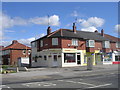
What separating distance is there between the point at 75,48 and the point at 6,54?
28607 mm

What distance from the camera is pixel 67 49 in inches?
1246

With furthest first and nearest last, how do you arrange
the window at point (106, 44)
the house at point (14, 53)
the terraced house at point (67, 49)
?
the house at point (14, 53) → the window at point (106, 44) → the terraced house at point (67, 49)

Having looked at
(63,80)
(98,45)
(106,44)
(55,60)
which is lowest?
(63,80)

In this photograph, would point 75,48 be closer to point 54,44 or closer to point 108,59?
point 54,44

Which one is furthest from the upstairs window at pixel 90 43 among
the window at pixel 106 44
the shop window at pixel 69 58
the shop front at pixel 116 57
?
the shop front at pixel 116 57

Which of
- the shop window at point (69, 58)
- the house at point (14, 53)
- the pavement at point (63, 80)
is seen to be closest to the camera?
the pavement at point (63, 80)

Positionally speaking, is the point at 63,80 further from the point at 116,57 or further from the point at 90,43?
the point at 116,57

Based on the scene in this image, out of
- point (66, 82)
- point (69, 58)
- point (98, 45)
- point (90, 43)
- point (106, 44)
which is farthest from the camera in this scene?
point (106, 44)

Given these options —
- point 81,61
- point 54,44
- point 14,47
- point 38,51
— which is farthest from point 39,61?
point 14,47

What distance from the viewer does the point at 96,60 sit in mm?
36438

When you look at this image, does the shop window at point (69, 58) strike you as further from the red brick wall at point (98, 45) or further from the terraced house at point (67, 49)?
the red brick wall at point (98, 45)

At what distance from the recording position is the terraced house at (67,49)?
3142 centimetres

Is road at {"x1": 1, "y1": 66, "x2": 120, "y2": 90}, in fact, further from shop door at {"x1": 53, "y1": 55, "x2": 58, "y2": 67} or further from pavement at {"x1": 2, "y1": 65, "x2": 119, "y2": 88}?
shop door at {"x1": 53, "y1": 55, "x2": 58, "y2": 67}

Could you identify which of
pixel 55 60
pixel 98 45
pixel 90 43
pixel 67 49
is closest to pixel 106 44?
pixel 98 45
